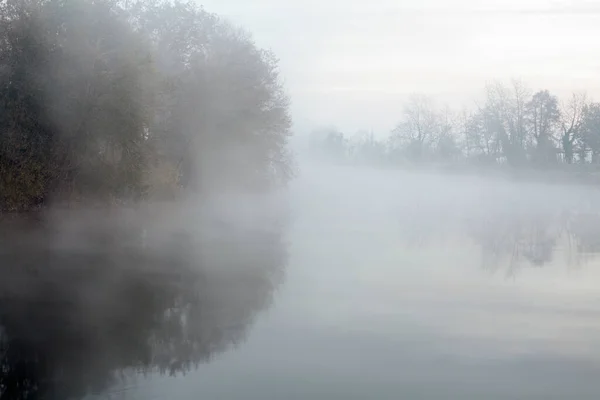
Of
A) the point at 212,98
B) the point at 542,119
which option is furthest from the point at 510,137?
the point at 212,98

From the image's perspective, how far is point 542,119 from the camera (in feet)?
278

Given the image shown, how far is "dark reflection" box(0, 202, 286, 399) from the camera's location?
11.0m

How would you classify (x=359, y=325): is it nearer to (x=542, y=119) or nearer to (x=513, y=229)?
(x=513, y=229)

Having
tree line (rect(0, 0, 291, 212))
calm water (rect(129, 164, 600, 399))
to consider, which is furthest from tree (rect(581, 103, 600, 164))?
tree line (rect(0, 0, 291, 212))

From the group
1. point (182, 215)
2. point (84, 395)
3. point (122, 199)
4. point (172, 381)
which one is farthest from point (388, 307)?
point (182, 215)

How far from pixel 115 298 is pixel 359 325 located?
5.04 m

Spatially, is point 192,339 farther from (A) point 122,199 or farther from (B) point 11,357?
(A) point 122,199

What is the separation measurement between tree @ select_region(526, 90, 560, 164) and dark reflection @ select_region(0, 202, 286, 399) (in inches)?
2394

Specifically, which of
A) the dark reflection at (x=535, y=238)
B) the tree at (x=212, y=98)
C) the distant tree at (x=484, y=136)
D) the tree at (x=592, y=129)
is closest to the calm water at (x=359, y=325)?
the dark reflection at (x=535, y=238)

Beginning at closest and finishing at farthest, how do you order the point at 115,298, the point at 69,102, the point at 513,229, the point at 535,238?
the point at 115,298 < the point at 69,102 < the point at 535,238 < the point at 513,229

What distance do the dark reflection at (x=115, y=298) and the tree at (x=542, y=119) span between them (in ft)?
199

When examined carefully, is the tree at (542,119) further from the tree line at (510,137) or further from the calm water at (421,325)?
the calm water at (421,325)

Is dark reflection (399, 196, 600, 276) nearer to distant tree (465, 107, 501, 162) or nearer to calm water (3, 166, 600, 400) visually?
calm water (3, 166, 600, 400)

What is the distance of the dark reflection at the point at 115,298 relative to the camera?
11008 millimetres
